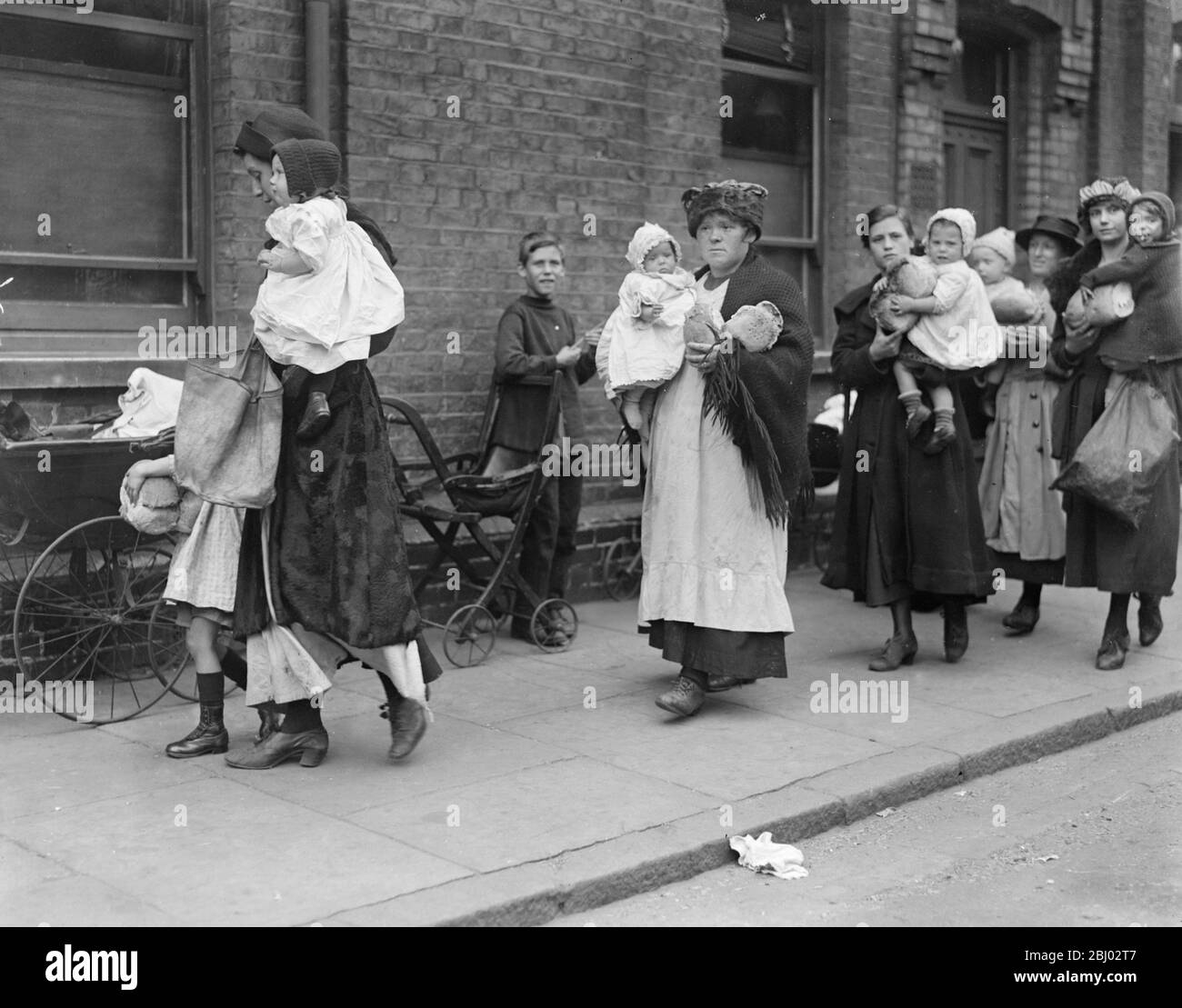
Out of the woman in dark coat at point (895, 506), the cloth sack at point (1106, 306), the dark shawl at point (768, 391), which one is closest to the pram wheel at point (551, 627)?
the woman in dark coat at point (895, 506)

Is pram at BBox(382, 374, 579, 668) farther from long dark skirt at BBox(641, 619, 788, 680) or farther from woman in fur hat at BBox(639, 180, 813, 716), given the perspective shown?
long dark skirt at BBox(641, 619, 788, 680)

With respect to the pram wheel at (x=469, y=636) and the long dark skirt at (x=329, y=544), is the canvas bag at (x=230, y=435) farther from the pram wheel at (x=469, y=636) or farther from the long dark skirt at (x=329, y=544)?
the pram wheel at (x=469, y=636)

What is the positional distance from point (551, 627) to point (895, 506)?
1.77 metres

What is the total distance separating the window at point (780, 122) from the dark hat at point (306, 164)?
4965 millimetres

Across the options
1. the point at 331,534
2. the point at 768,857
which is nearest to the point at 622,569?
the point at 331,534

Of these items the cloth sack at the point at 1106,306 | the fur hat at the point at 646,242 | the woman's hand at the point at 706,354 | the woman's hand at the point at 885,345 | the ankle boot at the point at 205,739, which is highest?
the fur hat at the point at 646,242

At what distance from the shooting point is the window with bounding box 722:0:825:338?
10.2 m

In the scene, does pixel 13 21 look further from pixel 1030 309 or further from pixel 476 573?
pixel 1030 309

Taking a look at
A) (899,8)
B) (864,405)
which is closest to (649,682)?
(864,405)

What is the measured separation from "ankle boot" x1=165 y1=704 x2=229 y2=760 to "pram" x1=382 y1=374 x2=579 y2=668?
4.99 ft

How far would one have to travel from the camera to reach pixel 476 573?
26.1ft

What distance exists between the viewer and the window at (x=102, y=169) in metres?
7.11

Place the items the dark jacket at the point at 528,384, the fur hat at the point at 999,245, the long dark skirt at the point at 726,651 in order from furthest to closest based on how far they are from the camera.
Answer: the fur hat at the point at 999,245
the dark jacket at the point at 528,384
the long dark skirt at the point at 726,651

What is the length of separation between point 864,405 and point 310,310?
3311 mm
